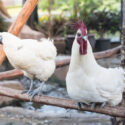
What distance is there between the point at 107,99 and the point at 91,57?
32 centimetres

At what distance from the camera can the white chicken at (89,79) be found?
4.91ft

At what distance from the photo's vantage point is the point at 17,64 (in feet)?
6.54

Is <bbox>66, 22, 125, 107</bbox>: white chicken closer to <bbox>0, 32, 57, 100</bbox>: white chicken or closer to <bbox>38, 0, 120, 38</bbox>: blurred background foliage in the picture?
<bbox>0, 32, 57, 100</bbox>: white chicken

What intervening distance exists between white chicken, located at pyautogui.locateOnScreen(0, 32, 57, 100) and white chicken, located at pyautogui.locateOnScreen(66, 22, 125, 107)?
51 cm

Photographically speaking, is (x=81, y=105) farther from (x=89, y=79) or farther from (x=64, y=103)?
(x=89, y=79)

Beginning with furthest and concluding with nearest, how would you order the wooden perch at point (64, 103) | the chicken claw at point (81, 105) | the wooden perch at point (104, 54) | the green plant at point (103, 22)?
the green plant at point (103, 22) < the wooden perch at point (104, 54) < the chicken claw at point (81, 105) < the wooden perch at point (64, 103)

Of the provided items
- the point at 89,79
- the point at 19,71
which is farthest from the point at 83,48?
the point at 19,71

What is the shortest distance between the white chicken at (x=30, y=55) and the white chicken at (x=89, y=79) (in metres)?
0.51

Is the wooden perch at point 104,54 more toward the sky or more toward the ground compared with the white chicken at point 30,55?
more toward the ground

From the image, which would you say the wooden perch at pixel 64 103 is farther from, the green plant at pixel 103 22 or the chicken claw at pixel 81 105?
the green plant at pixel 103 22

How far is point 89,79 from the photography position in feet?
5.04

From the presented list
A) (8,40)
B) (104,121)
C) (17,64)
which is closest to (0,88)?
(17,64)

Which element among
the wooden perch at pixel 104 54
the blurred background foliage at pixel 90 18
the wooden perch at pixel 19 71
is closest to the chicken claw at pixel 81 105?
the wooden perch at pixel 19 71

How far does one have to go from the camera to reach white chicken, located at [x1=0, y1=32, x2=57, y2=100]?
1946mm
